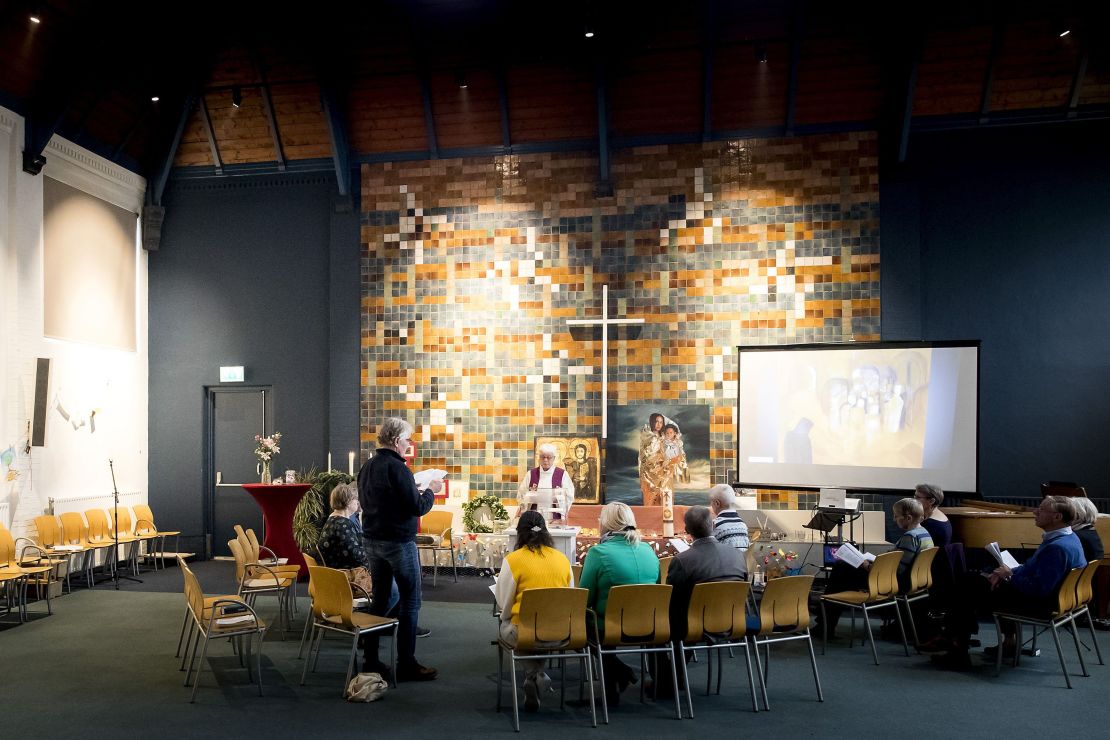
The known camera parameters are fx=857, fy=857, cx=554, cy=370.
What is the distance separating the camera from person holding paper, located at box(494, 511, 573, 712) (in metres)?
4.88

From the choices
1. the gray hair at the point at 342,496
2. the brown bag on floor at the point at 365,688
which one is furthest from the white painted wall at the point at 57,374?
the brown bag on floor at the point at 365,688

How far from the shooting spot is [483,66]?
10289 mm

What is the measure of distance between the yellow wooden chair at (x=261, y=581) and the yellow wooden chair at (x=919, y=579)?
15.9ft

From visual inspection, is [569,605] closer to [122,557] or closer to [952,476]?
[952,476]

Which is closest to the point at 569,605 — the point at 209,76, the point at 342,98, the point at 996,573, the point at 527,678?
the point at 527,678

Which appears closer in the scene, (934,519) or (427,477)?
(934,519)

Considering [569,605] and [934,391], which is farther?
[934,391]

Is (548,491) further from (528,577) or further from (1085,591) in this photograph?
(1085,591)

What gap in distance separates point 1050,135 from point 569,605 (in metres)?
8.56

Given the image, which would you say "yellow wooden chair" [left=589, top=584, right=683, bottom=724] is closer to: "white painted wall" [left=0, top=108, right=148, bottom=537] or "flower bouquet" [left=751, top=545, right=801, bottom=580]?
"flower bouquet" [left=751, top=545, right=801, bottom=580]

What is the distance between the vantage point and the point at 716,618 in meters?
5.04

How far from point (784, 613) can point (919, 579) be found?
1767 millimetres

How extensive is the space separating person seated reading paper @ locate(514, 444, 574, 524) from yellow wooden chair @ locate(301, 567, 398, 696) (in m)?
3.54

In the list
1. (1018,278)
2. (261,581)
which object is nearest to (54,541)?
(261,581)
